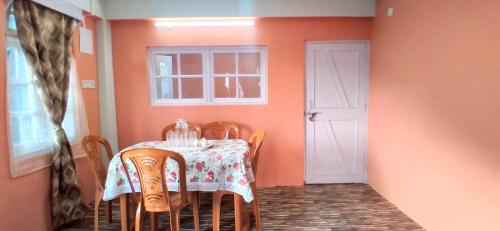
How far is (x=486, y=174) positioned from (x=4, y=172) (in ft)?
11.5

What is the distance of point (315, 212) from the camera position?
309 centimetres

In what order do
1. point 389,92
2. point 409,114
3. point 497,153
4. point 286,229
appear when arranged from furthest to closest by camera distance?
point 389,92
point 409,114
point 286,229
point 497,153

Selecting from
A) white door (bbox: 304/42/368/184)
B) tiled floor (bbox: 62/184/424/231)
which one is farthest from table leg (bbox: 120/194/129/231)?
white door (bbox: 304/42/368/184)

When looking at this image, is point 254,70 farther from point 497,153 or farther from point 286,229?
point 497,153

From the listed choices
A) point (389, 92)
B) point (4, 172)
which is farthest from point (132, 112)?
point (389, 92)

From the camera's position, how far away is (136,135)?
12.7ft

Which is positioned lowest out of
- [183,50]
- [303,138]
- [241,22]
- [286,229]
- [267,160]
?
[286,229]

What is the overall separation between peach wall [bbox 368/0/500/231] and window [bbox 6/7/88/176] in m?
3.46

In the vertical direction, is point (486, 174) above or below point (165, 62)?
below

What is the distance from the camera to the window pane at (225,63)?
3904 mm

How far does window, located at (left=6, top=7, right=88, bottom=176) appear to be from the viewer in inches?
92.1

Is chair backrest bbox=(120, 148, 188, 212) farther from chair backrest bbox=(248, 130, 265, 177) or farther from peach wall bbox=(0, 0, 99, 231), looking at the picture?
peach wall bbox=(0, 0, 99, 231)

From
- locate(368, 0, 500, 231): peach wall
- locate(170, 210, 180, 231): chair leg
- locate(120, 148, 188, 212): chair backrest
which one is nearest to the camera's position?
locate(368, 0, 500, 231): peach wall

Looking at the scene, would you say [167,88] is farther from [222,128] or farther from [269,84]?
[269,84]
